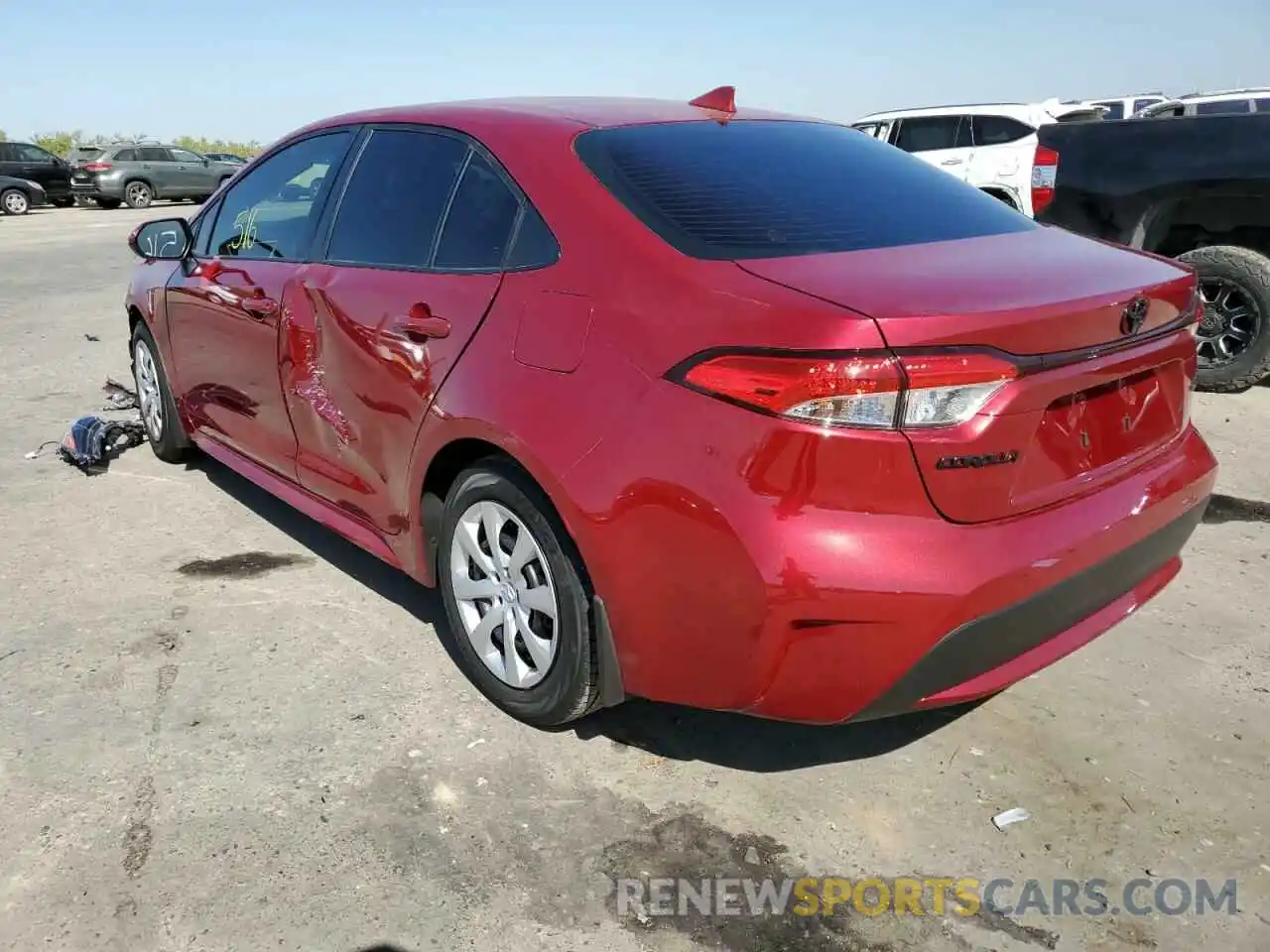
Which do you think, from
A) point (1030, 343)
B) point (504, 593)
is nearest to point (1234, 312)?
point (1030, 343)

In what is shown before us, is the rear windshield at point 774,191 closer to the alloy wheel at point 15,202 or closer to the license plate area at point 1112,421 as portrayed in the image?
the license plate area at point 1112,421

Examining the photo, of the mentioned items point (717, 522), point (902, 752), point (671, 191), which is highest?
point (671, 191)

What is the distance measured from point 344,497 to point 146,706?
89 centimetres

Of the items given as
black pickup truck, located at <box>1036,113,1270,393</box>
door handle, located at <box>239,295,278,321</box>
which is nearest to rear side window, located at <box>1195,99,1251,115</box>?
black pickup truck, located at <box>1036,113,1270,393</box>

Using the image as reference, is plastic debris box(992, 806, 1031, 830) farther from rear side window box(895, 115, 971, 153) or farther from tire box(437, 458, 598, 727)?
rear side window box(895, 115, 971, 153)

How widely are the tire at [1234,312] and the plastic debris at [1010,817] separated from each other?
185 inches

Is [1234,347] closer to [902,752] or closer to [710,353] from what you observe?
[902,752]

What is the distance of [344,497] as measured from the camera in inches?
139

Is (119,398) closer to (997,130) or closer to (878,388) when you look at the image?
(878,388)

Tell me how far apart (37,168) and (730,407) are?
30308 millimetres

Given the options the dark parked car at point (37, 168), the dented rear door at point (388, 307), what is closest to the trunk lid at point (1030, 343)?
the dented rear door at point (388, 307)

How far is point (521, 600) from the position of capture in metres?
2.83

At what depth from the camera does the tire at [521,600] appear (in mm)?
2625

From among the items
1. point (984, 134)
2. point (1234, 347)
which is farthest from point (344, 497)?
point (984, 134)
